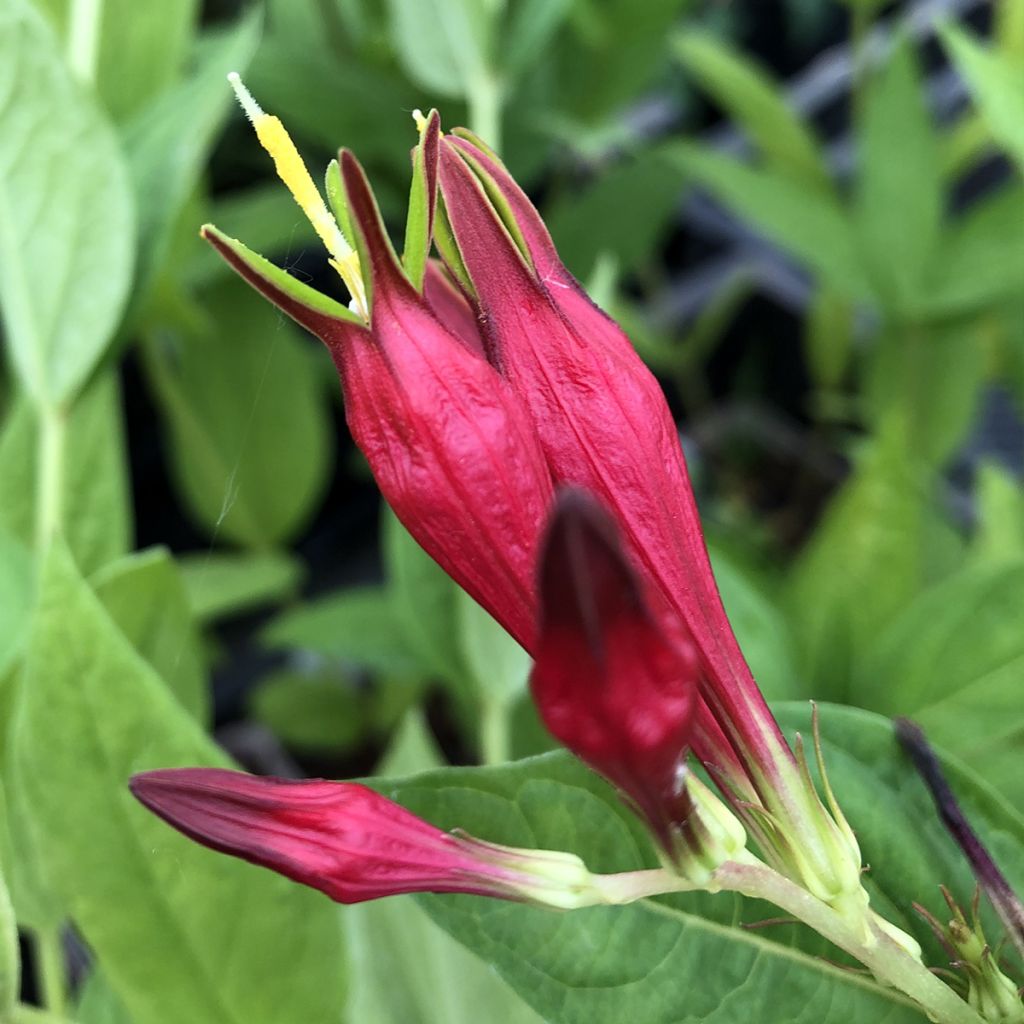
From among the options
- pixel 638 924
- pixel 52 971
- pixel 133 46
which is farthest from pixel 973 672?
pixel 133 46

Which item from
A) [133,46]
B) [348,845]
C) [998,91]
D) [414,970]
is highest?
[133,46]

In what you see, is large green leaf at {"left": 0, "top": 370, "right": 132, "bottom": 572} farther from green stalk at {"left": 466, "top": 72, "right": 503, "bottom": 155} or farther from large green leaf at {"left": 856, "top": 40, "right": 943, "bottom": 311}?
large green leaf at {"left": 856, "top": 40, "right": 943, "bottom": 311}

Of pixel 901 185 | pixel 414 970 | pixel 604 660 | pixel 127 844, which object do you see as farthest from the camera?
pixel 901 185

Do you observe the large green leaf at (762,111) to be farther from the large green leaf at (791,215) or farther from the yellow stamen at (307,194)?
the yellow stamen at (307,194)

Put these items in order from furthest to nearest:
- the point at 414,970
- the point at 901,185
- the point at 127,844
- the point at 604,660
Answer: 1. the point at 901,185
2. the point at 414,970
3. the point at 127,844
4. the point at 604,660

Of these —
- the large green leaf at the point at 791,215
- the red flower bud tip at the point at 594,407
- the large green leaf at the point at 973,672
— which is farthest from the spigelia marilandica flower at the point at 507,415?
the large green leaf at the point at 791,215

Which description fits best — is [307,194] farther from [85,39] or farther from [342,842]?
[85,39]

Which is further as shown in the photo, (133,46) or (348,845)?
(133,46)
